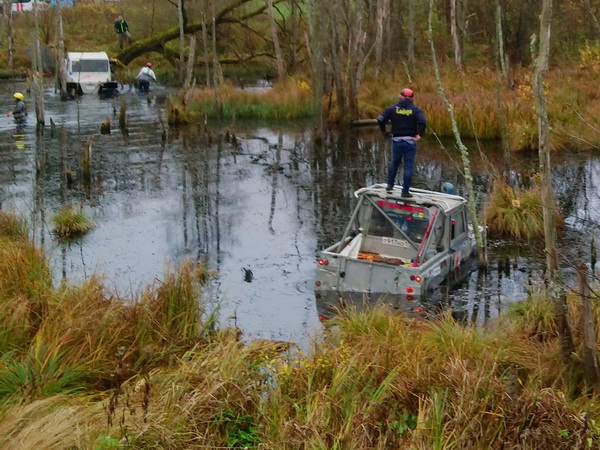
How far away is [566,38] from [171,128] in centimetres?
1827

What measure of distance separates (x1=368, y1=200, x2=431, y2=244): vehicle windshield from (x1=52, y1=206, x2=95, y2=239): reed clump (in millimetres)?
6454

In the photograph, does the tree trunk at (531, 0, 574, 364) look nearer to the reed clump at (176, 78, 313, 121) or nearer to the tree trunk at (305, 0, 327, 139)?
the tree trunk at (305, 0, 327, 139)

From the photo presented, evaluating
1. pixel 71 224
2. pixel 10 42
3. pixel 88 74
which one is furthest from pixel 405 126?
pixel 10 42

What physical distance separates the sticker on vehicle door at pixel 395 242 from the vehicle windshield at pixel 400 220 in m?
0.06

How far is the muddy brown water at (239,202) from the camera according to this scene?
14.5 m

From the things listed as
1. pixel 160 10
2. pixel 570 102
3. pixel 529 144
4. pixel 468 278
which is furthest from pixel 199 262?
pixel 160 10

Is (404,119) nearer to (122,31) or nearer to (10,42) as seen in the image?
(122,31)

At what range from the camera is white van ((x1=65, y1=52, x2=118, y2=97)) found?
4109cm

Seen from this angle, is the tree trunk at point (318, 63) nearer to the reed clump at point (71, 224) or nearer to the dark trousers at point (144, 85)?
the reed clump at point (71, 224)

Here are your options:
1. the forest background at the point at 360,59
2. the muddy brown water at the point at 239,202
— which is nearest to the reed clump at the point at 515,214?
the muddy brown water at the point at 239,202

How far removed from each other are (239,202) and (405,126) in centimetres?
639

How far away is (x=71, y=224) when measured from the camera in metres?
18.0

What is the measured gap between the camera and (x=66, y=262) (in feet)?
52.3

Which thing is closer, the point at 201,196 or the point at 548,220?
the point at 548,220
